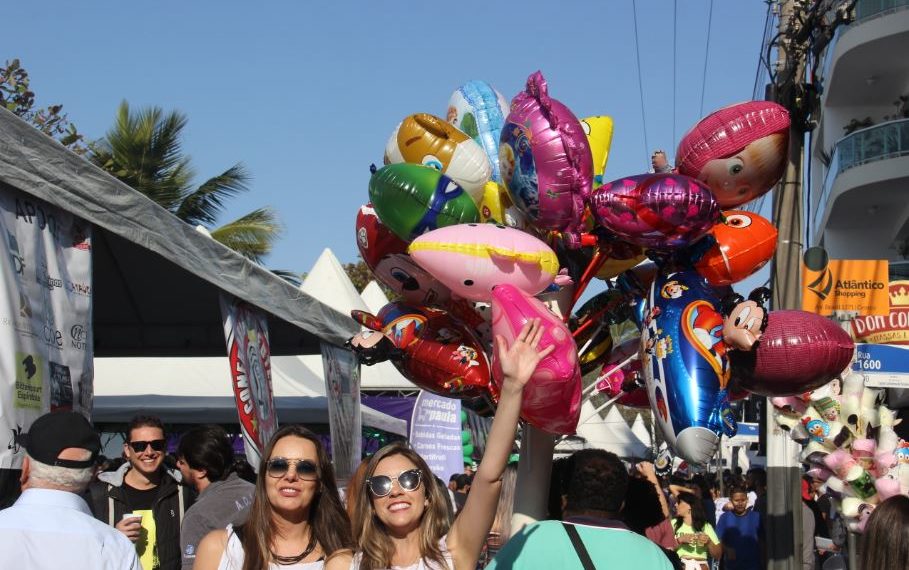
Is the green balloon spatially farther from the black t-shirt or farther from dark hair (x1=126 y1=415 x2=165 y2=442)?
the black t-shirt

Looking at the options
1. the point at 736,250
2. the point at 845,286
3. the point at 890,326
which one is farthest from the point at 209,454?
the point at 890,326

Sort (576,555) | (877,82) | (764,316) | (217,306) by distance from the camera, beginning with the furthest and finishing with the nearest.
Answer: (877,82)
(217,306)
(764,316)
(576,555)

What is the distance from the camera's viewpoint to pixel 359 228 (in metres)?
5.89

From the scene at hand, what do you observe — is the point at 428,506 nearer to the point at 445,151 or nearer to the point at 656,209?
the point at 656,209

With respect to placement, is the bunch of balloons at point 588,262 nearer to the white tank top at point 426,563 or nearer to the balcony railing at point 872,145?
the white tank top at point 426,563

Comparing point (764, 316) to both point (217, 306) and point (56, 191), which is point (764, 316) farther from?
point (217, 306)

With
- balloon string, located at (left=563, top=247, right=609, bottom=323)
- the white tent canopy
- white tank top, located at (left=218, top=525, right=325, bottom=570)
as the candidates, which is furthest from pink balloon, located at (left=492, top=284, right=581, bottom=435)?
the white tent canopy

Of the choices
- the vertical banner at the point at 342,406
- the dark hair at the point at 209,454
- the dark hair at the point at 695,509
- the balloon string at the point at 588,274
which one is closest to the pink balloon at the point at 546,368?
the balloon string at the point at 588,274

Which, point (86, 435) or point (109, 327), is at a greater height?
point (109, 327)

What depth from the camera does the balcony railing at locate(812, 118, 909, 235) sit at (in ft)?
86.8

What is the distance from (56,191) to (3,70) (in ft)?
35.8

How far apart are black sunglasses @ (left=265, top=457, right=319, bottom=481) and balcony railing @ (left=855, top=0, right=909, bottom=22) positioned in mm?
24916

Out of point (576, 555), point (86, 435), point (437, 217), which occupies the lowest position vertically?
point (576, 555)

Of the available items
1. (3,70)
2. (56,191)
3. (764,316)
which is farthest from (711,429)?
(3,70)
